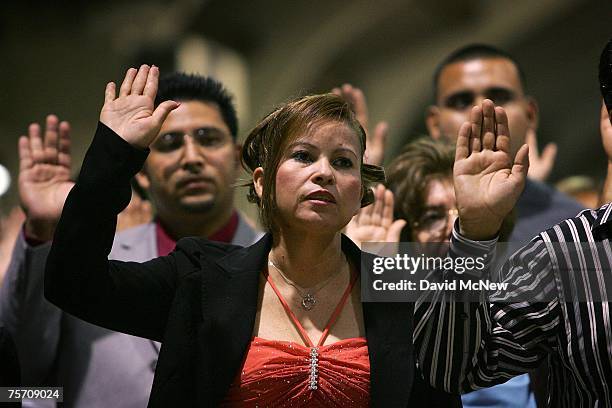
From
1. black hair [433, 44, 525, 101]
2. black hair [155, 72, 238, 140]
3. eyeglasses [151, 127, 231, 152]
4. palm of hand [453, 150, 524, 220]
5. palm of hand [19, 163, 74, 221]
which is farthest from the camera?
black hair [433, 44, 525, 101]

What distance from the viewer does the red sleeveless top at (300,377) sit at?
208 centimetres

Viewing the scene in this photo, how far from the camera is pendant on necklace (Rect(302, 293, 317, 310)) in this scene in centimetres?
224

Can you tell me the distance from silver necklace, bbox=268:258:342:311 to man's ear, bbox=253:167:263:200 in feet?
0.54

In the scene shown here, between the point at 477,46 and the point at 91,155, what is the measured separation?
206cm

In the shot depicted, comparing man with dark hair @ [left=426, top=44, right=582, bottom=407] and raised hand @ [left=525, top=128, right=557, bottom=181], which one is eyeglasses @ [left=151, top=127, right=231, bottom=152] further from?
raised hand @ [left=525, top=128, right=557, bottom=181]

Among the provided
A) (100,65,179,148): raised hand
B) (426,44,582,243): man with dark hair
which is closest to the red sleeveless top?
(100,65,179,148): raised hand

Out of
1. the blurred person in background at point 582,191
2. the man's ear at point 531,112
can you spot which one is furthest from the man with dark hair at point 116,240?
the blurred person in background at point 582,191

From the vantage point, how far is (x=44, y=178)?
2.83 m

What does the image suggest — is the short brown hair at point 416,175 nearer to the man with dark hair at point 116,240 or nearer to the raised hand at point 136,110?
the man with dark hair at point 116,240

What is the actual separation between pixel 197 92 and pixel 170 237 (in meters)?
0.46

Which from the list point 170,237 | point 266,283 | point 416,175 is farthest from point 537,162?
point 266,283

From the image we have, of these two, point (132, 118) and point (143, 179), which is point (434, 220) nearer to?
point (143, 179)

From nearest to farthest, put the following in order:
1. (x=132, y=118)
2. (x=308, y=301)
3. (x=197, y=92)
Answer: (x=132, y=118)
(x=308, y=301)
(x=197, y=92)

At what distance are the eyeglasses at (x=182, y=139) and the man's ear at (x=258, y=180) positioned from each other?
2.51ft
